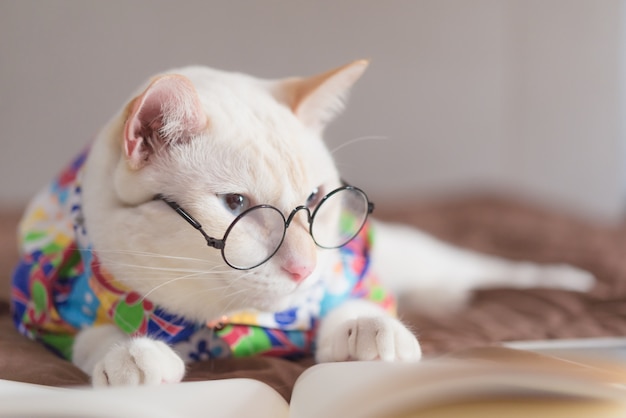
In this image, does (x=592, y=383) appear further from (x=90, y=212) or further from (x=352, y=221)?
(x=90, y=212)

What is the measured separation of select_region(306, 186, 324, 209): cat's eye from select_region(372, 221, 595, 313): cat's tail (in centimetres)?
56

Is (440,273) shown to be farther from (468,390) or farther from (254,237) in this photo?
(468,390)

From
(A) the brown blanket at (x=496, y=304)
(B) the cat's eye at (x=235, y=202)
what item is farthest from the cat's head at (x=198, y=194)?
(A) the brown blanket at (x=496, y=304)

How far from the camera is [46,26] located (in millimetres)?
2902

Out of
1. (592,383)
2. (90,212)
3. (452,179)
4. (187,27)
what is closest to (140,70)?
(187,27)

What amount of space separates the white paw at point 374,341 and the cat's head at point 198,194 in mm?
86

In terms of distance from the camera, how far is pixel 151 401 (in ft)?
2.24

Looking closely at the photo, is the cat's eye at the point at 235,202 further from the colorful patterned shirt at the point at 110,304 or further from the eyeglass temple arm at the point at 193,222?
the colorful patterned shirt at the point at 110,304

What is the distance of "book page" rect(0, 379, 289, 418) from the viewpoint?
638mm

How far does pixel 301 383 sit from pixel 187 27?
2446mm

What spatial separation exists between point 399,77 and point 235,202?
2.45 m

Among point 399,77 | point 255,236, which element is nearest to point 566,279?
point 255,236

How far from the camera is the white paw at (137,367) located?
0.81 meters

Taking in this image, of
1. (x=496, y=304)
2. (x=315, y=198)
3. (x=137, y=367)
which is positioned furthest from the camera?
(x=496, y=304)
